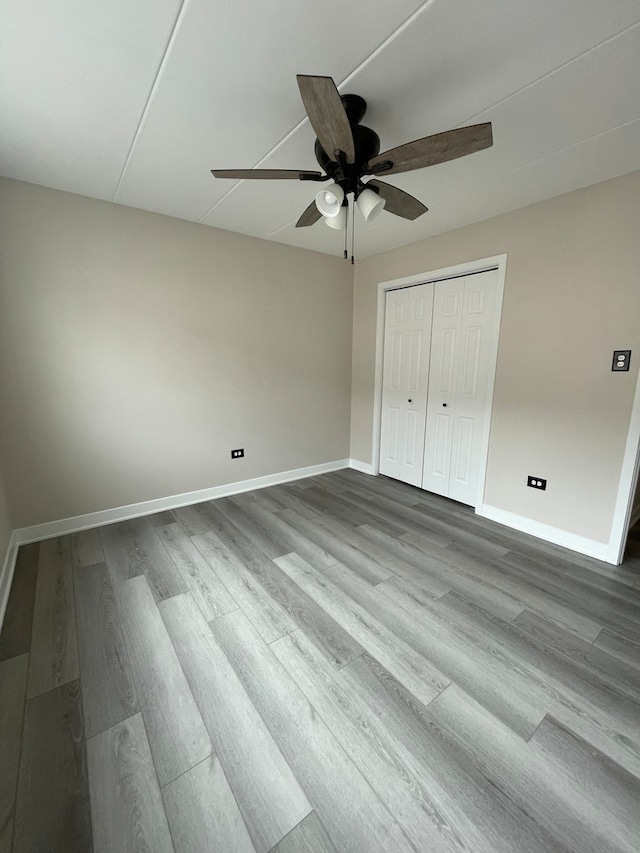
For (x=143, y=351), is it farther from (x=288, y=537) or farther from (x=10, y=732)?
(x=10, y=732)

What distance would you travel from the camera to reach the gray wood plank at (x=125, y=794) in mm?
955

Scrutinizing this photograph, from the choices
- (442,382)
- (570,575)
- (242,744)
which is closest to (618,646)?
(570,575)

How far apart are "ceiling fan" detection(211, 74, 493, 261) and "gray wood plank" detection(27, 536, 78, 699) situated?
7.47 ft

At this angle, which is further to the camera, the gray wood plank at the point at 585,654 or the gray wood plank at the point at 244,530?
the gray wood plank at the point at 244,530

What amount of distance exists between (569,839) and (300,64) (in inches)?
110

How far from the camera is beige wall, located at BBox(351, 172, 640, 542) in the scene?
2.17 m

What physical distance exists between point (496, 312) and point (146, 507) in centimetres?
340

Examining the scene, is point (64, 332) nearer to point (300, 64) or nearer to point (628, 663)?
point (300, 64)

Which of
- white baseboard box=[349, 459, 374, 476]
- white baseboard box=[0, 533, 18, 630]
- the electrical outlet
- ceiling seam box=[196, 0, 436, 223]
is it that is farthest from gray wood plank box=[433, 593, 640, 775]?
ceiling seam box=[196, 0, 436, 223]

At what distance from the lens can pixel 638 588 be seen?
6.86 ft

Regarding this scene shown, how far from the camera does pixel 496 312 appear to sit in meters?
2.78

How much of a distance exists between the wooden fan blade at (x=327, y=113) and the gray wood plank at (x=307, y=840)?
2.17 metres

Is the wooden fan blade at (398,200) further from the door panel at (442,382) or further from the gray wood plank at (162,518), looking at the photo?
the gray wood plank at (162,518)

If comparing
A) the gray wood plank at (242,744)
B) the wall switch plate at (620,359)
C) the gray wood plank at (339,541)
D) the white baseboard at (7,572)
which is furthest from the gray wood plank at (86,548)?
the wall switch plate at (620,359)
